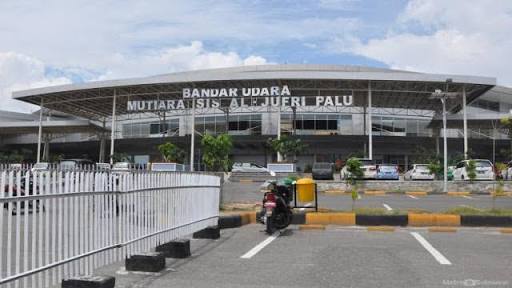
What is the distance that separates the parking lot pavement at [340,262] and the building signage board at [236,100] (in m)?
37.8

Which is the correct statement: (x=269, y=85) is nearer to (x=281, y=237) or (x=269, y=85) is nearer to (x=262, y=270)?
(x=281, y=237)

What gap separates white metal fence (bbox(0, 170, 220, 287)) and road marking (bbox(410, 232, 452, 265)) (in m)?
4.30

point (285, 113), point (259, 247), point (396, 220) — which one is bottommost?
point (259, 247)

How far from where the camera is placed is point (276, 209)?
12023 millimetres

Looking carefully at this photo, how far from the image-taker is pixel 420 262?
8508 millimetres

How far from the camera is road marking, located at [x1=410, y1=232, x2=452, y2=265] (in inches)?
338

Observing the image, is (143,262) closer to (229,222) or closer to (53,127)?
(229,222)

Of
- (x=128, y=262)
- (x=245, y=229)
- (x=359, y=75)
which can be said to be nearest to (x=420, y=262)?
(x=128, y=262)

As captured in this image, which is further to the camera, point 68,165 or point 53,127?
point 53,127

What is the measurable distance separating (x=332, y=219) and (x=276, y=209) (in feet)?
8.90

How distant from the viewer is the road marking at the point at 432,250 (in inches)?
338

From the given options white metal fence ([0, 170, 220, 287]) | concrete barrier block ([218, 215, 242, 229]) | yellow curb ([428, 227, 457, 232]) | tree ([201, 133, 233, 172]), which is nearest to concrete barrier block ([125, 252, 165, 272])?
white metal fence ([0, 170, 220, 287])

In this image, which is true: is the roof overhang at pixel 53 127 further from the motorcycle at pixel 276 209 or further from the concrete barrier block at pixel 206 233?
the concrete barrier block at pixel 206 233

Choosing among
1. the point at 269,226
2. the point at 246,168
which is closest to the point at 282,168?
the point at 246,168
